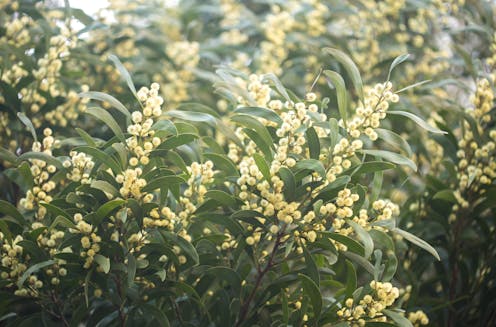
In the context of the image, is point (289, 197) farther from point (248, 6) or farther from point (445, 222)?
point (248, 6)

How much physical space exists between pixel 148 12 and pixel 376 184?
4.31ft

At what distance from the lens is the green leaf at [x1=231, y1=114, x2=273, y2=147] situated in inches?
50.8

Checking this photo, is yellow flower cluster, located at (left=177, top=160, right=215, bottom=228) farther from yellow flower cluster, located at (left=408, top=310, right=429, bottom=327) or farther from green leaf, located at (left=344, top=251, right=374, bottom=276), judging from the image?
yellow flower cluster, located at (left=408, top=310, right=429, bottom=327)

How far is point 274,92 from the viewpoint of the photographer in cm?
151

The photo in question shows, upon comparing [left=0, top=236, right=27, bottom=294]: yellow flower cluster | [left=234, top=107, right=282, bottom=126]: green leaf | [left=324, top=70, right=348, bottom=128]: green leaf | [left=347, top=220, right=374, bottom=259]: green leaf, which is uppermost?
[left=324, top=70, right=348, bottom=128]: green leaf

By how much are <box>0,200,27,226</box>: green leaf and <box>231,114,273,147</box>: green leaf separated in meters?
0.50

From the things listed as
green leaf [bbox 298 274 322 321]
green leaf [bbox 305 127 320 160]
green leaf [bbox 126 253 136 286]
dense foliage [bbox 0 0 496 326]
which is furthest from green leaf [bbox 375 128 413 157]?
green leaf [bbox 126 253 136 286]

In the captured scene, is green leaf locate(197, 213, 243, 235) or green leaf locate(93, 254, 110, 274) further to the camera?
green leaf locate(197, 213, 243, 235)

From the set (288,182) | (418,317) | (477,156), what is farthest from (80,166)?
(477,156)

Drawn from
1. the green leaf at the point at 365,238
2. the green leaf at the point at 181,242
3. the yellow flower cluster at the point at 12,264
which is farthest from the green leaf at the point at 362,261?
the yellow flower cluster at the point at 12,264

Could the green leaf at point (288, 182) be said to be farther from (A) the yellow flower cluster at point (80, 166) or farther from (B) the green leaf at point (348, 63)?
(A) the yellow flower cluster at point (80, 166)

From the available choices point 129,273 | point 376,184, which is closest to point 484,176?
point 376,184

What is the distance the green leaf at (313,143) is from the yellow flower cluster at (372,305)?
0.28 metres

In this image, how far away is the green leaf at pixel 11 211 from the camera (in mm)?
1296
